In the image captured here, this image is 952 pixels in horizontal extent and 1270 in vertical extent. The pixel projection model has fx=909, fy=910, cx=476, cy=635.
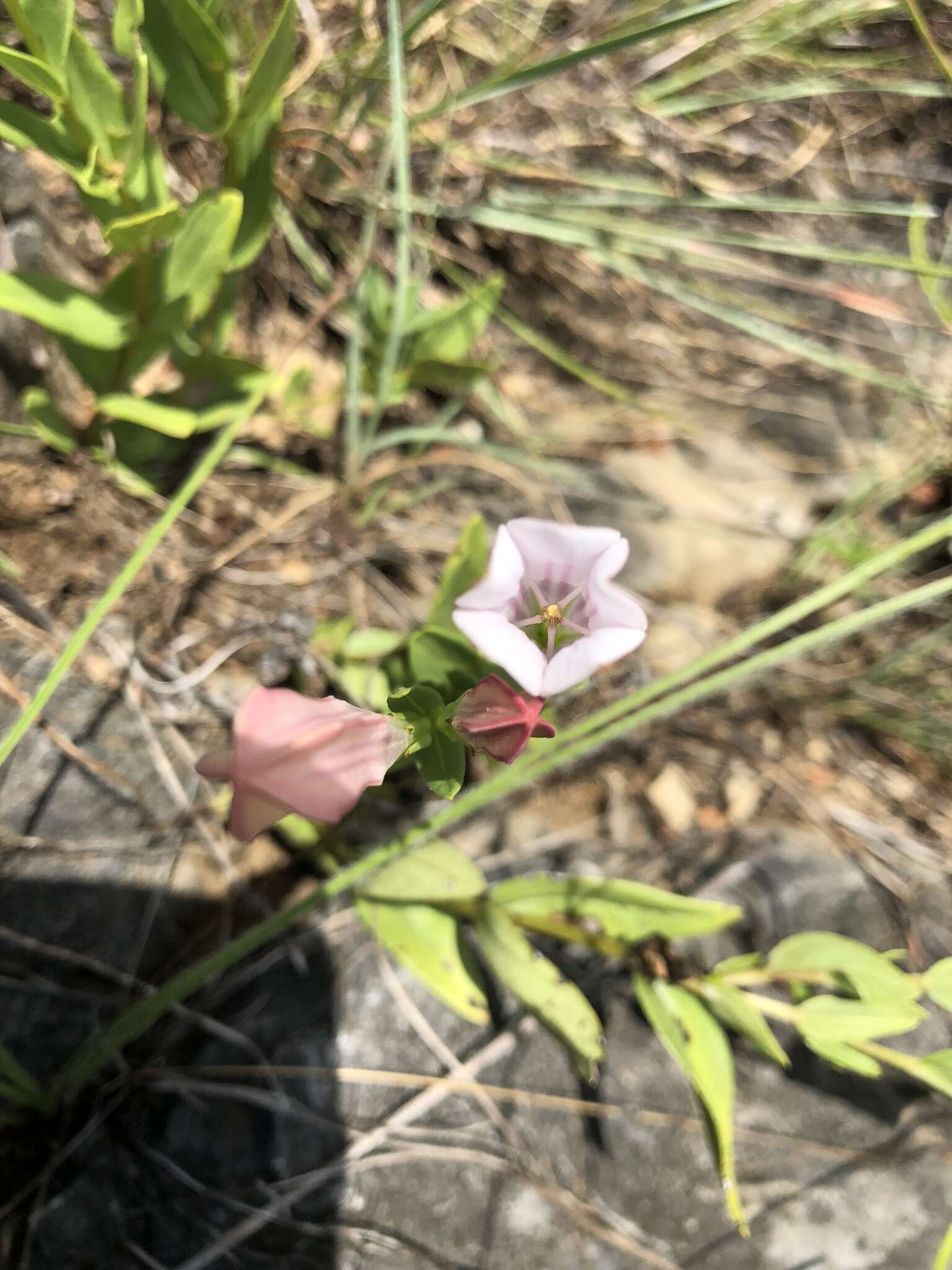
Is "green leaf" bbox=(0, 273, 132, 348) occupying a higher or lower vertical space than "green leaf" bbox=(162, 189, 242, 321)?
lower

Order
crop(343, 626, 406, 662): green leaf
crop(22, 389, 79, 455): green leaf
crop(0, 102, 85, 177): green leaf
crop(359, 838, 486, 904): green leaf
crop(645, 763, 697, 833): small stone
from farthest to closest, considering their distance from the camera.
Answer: crop(645, 763, 697, 833): small stone → crop(343, 626, 406, 662): green leaf → crop(22, 389, 79, 455): green leaf → crop(359, 838, 486, 904): green leaf → crop(0, 102, 85, 177): green leaf

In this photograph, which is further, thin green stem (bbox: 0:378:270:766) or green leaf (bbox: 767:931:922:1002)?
green leaf (bbox: 767:931:922:1002)

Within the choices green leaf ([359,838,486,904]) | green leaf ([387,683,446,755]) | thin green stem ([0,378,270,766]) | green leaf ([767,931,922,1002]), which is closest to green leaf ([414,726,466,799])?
green leaf ([387,683,446,755])

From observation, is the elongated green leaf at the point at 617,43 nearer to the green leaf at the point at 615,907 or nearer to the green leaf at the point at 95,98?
the green leaf at the point at 95,98

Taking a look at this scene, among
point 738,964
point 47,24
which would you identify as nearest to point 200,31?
point 47,24

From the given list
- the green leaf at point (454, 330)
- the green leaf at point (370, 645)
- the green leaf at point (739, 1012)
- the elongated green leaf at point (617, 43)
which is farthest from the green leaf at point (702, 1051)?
the elongated green leaf at point (617, 43)

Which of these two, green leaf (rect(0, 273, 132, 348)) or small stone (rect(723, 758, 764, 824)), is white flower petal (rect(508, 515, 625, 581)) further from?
small stone (rect(723, 758, 764, 824))

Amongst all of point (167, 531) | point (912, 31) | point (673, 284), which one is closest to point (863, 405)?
point (673, 284)

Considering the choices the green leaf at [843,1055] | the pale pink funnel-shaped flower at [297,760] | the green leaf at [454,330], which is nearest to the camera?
the pale pink funnel-shaped flower at [297,760]
